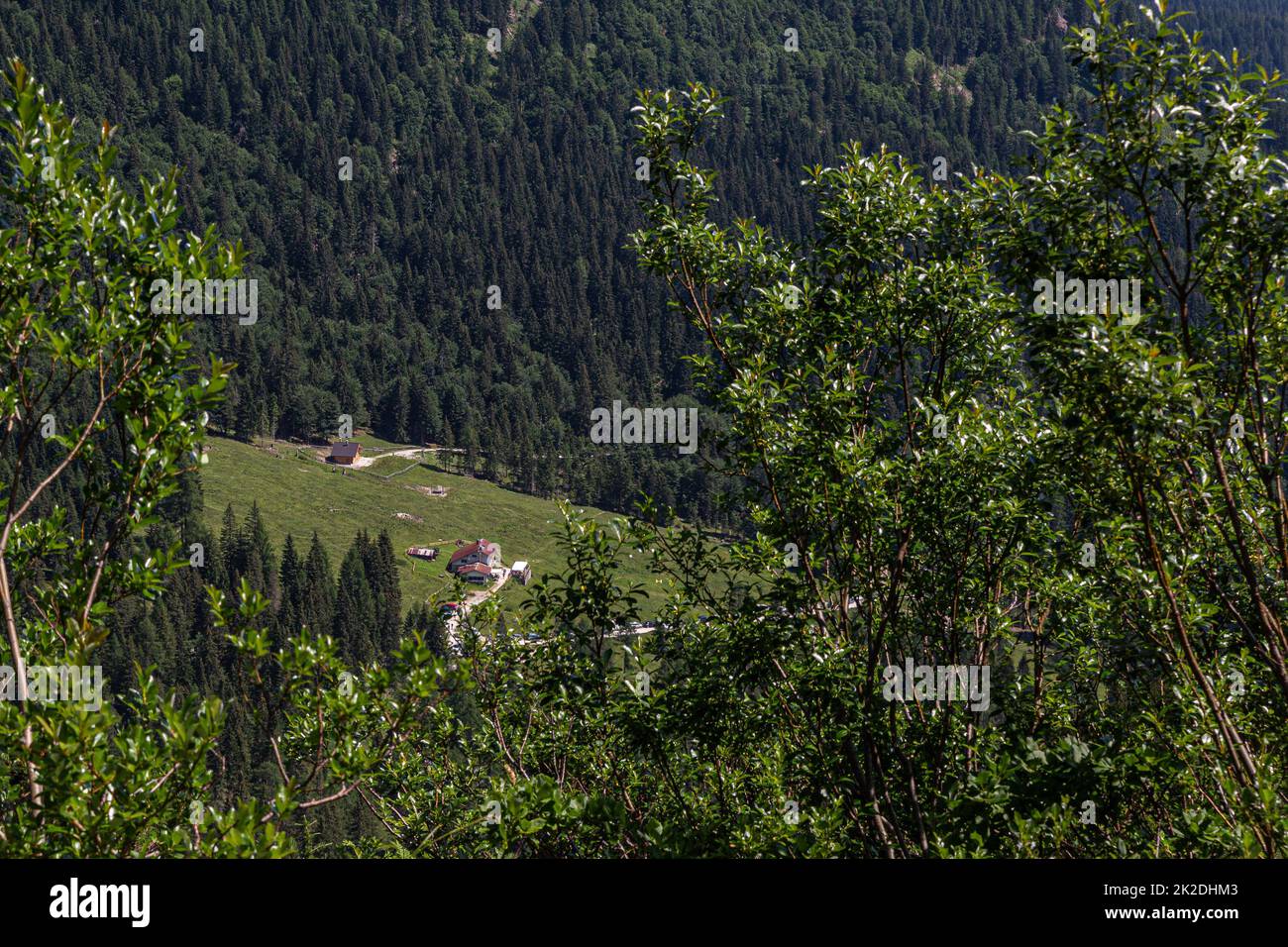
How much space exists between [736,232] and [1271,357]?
26.4 feet

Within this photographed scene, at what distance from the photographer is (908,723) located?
15.4 m

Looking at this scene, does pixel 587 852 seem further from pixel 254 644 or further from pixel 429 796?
pixel 429 796

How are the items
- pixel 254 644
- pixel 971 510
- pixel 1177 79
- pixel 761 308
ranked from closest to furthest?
pixel 254 644 < pixel 1177 79 < pixel 971 510 < pixel 761 308

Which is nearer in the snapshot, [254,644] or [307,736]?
[254,644]

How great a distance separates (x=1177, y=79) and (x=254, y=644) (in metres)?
10.6

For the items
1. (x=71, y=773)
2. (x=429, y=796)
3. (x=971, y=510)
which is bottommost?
(x=429, y=796)

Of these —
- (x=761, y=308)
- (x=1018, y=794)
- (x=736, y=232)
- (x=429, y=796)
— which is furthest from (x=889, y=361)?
(x=429, y=796)

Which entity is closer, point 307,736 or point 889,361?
point 889,361

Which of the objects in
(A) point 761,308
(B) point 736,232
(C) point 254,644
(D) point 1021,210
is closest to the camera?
(C) point 254,644

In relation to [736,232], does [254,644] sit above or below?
below

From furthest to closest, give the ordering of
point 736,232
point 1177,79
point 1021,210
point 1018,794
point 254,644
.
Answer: point 736,232 < point 1021,210 < point 1018,794 < point 1177,79 < point 254,644

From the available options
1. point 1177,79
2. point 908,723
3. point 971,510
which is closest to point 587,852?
point 908,723

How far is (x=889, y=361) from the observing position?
16.7m
